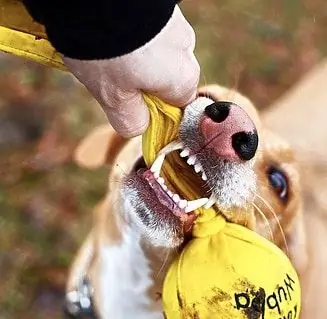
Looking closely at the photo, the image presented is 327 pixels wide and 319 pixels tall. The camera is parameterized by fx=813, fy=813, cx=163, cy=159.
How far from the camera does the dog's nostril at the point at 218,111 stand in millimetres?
1041

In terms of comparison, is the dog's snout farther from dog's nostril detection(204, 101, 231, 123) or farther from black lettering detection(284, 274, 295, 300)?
black lettering detection(284, 274, 295, 300)

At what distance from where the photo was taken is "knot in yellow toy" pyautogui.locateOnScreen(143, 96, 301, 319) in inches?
44.5

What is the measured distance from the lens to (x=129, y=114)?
3.09 feet

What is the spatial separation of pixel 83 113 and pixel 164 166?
1.11 meters

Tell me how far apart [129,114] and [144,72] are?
3.5 inches

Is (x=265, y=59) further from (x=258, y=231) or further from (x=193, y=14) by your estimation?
(x=258, y=231)

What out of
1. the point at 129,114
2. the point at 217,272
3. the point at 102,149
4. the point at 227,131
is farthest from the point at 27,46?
the point at 102,149

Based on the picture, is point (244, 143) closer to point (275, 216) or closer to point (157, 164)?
point (157, 164)

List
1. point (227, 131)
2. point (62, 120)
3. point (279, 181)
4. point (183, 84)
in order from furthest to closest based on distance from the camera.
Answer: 1. point (62, 120)
2. point (279, 181)
3. point (227, 131)
4. point (183, 84)

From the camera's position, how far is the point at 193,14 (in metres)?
2.43

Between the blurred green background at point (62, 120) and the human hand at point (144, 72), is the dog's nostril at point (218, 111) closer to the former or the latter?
the human hand at point (144, 72)

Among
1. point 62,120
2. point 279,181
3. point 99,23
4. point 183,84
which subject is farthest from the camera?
point 62,120

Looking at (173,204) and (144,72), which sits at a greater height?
(144,72)

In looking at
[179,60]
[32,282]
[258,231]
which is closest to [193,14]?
[32,282]
